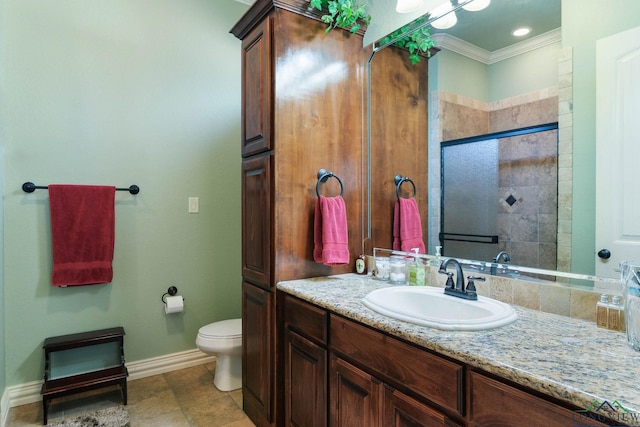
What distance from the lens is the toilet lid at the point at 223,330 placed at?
2365 mm

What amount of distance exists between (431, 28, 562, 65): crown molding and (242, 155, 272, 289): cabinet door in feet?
3.39

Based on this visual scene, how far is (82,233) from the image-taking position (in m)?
2.31

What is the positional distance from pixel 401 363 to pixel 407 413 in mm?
147

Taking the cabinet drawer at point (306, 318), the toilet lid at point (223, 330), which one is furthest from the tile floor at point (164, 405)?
the cabinet drawer at point (306, 318)

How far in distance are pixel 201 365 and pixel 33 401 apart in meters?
1.03

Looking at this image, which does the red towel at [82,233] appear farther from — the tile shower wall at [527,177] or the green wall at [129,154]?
the tile shower wall at [527,177]

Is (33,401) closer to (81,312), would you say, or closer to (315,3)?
(81,312)

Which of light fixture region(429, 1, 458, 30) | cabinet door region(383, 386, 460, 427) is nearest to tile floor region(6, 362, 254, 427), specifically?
cabinet door region(383, 386, 460, 427)

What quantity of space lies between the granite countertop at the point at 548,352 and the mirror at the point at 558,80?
0.28m

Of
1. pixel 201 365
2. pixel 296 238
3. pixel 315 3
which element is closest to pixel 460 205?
pixel 296 238

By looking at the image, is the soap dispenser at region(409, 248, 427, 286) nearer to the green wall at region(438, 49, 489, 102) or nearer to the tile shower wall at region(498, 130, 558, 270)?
the tile shower wall at region(498, 130, 558, 270)

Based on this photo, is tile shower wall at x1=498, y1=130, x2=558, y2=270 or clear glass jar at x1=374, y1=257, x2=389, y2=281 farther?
clear glass jar at x1=374, y1=257, x2=389, y2=281

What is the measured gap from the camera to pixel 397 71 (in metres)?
2.01

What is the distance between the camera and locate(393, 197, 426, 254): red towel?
189 centimetres
